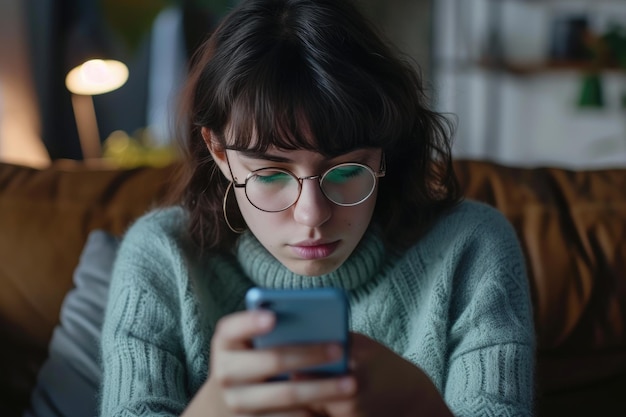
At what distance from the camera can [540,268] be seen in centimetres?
140

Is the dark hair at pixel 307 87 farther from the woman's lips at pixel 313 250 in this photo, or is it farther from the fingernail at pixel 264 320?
the fingernail at pixel 264 320

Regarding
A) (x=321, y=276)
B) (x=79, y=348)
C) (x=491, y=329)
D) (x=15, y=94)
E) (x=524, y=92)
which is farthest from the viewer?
(x=524, y=92)

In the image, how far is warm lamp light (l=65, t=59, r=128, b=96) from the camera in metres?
2.38

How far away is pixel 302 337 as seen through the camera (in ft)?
2.03

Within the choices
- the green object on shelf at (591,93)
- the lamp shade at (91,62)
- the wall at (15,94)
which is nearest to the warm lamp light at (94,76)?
the lamp shade at (91,62)

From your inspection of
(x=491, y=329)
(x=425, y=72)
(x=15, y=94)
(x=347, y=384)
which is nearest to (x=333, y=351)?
(x=347, y=384)

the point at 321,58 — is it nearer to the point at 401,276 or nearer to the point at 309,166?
the point at 309,166

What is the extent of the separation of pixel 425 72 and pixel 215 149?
1564mm

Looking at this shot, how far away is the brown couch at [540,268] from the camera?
138 cm

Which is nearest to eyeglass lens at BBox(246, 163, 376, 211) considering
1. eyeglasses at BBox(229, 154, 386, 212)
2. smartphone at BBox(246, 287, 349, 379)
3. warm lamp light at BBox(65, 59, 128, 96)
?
eyeglasses at BBox(229, 154, 386, 212)

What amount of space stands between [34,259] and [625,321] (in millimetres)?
1154

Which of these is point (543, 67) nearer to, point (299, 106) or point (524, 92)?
point (524, 92)

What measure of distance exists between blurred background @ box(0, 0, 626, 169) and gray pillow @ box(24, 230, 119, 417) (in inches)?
34.9

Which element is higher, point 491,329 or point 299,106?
point 299,106
